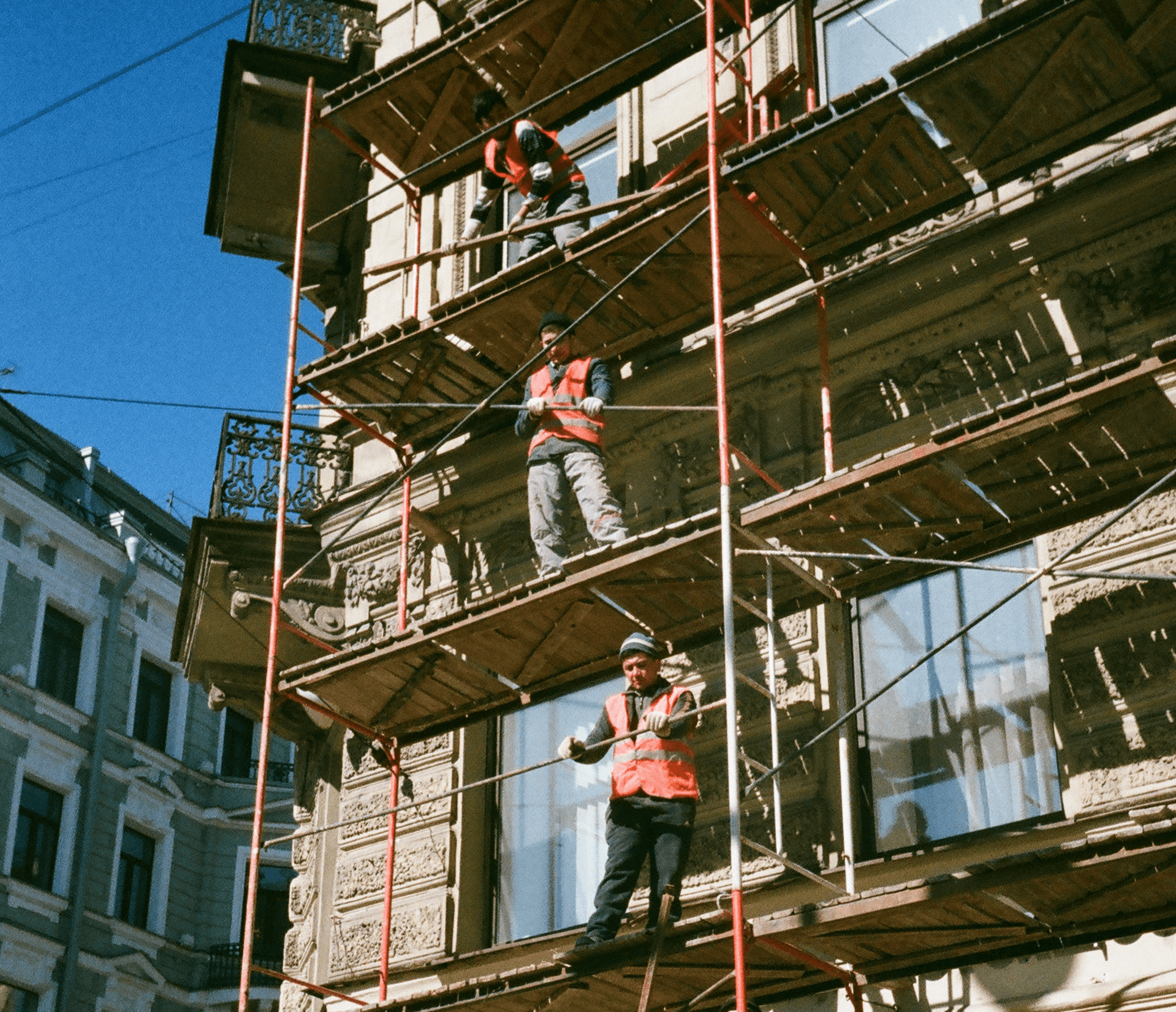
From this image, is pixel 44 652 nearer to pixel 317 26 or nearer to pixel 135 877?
pixel 135 877

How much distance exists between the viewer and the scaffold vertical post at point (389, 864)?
12.0 m

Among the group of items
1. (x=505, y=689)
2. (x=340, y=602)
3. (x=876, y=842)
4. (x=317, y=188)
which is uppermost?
(x=317, y=188)

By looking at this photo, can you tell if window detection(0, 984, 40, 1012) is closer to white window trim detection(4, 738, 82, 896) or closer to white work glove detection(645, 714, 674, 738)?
white window trim detection(4, 738, 82, 896)

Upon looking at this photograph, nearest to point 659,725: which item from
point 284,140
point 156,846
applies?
point 284,140

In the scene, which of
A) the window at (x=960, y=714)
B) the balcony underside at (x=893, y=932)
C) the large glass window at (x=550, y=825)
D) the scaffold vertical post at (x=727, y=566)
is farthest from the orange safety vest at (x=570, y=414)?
the balcony underside at (x=893, y=932)

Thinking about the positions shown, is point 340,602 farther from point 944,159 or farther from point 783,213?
point 944,159

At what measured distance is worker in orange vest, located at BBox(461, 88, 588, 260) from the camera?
43.5 ft

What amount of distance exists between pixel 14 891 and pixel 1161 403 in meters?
22.4

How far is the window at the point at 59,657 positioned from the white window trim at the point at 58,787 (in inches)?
36.4

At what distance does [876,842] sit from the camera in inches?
427

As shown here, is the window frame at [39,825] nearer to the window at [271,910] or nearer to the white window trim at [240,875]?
the white window trim at [240,875]

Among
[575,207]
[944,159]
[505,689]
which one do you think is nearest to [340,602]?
[505,689]

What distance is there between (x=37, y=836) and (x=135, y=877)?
2.56 meters

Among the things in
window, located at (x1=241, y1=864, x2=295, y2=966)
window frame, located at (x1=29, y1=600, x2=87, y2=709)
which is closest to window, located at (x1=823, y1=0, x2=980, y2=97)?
window frame, located at (x1=29, y1=600, x2=87, y2=709)
